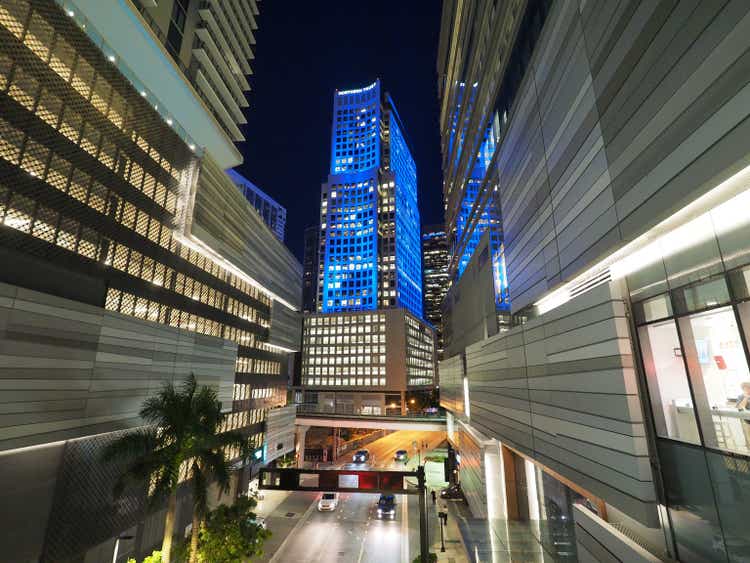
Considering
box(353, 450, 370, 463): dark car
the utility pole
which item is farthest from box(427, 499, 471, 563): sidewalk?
box(353, 450, 370, 463): dark car

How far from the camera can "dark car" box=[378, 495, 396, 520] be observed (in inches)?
1355

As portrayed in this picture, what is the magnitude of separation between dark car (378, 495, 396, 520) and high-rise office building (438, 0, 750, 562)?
2031 centimetres

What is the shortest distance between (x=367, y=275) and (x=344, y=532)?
90746mm

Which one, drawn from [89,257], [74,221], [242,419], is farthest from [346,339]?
[74,221]

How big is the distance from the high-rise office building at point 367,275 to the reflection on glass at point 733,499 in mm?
89126

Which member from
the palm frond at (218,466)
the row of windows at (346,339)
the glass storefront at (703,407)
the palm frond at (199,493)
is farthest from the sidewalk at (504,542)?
the row of windows at (346,339)

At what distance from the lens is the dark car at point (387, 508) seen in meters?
34.4

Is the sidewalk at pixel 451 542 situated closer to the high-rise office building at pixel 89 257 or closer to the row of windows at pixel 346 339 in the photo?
the high-rise office building at pixel 89 257

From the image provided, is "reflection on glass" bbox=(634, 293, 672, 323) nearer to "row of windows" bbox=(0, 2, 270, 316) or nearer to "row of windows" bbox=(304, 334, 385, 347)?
"row of windows" bbox=(0, 2, 270, 316)

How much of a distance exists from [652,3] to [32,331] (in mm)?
24536

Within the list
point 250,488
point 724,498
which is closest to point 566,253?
point 724,498

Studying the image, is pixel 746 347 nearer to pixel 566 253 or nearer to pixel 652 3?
pixel 566 253

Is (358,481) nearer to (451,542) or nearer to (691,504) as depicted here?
(451,542)

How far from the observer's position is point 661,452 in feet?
29.8
